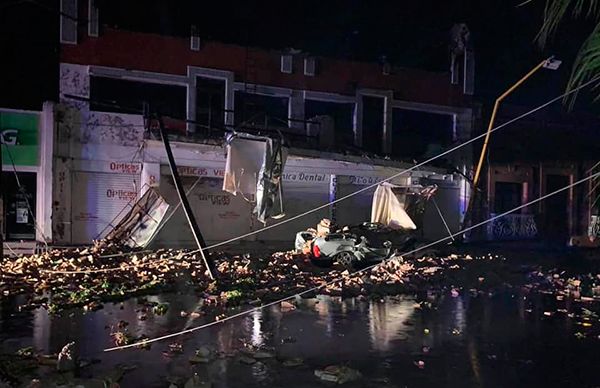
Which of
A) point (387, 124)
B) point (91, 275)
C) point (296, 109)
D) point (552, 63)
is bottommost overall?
point (91, 275)

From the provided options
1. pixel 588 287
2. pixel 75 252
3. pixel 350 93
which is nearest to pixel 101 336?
pixel 75 252

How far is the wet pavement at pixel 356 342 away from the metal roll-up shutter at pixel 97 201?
1026 centimetres

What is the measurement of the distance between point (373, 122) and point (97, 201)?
44.4 feet

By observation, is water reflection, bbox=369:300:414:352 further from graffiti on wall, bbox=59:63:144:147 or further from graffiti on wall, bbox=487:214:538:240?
graffiti on wall, bbox=487:214:538:240

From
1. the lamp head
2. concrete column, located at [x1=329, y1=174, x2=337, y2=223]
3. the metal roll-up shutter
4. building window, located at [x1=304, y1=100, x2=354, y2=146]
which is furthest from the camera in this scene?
building window, located at [x1=304, y1=100, x2=354, y2=146]

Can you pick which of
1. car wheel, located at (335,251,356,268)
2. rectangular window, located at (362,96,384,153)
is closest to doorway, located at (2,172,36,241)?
car wheel, located at (335,251,356,268)

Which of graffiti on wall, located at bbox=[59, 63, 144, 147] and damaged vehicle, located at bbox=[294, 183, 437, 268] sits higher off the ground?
graffiti on wall, located at bbox=[59, 63, 144, 147]

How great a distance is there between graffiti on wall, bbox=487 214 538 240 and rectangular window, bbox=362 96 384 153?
7.43 m

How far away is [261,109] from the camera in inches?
1025

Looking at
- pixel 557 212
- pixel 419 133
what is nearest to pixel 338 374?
pixel 419 133

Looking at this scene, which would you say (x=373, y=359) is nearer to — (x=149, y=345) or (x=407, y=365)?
(x=407, y=365)

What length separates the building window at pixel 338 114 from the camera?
1072 inches

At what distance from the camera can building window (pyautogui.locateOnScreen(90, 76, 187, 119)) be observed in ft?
75.4

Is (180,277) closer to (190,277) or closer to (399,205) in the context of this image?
(190,277)
